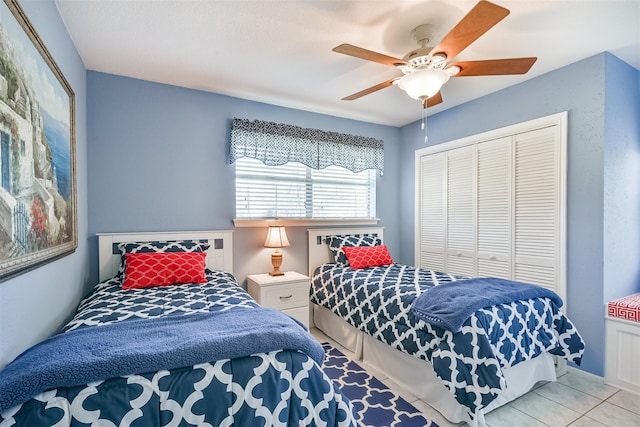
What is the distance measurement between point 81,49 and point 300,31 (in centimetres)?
165

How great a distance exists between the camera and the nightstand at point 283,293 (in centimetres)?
283

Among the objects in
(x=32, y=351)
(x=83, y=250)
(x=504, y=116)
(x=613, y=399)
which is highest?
(x=504, y=116)

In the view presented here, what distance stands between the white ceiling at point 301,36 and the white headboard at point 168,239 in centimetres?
141

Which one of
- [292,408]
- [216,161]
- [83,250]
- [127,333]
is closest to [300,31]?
[216,161]

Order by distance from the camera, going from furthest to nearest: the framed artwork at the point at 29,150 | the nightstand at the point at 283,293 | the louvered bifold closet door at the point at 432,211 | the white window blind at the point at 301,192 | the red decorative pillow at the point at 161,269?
the louvered bifold closet door at the point at 432,211
the white window blind at the point at 301,192
the nightstand at the point at 283,293
the red decorative pillow at the point at 161,269
the framed artwork at the point at 29,150

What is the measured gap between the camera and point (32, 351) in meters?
1.18

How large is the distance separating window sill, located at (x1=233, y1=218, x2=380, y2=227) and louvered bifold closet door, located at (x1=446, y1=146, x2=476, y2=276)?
36.0 inches

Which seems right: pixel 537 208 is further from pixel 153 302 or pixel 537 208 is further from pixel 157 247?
pixel 157 247

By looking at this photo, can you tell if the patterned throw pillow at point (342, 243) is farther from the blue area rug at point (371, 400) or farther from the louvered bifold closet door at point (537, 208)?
the louvered bifold closet door at point (537, 208)

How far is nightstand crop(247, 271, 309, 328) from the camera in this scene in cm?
283

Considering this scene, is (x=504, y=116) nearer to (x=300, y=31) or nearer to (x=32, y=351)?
(x=300, y=31)

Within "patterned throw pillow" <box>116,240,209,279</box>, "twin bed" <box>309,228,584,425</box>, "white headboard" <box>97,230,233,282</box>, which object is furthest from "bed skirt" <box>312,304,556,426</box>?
"patterned throw pillow" <box>116,240,209,279</box>

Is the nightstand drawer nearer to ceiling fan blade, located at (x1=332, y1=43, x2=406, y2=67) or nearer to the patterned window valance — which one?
the patterned window valance

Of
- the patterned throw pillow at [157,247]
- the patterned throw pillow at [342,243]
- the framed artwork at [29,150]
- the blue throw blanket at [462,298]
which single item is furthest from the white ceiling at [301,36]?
the blue throw blanket at [462,298]
